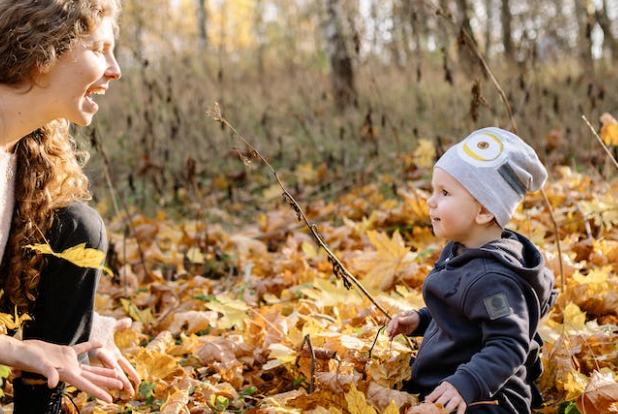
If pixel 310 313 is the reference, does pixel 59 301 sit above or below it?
above

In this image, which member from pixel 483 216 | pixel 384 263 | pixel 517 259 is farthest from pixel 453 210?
pixel 384 263

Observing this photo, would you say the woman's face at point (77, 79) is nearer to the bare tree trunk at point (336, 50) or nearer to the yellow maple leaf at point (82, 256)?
the yellow maple leaf at point (82, 256)

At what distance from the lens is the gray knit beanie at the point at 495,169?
Answer: 4.83ft

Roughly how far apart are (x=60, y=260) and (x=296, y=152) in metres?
4.63

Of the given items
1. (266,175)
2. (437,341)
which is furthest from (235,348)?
(266,175)

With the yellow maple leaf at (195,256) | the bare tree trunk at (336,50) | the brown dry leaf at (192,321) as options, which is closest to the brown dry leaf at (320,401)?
the brown dry leaf at (192,321)

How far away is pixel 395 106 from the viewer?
7574 mm

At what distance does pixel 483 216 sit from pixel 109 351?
1.11 meters

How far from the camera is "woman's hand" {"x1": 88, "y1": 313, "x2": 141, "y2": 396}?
1.80 meters

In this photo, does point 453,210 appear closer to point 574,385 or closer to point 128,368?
point 574,385

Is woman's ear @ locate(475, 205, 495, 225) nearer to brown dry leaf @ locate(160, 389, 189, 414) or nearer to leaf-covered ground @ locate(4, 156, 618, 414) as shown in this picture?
leaf-covered ground @ locate(4, 156, 618, 414)

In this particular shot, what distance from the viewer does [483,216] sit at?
4.93 feet

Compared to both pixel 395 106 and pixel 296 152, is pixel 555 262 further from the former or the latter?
pixel 395 106

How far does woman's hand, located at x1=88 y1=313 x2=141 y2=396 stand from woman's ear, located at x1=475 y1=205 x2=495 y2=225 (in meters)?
1.00
